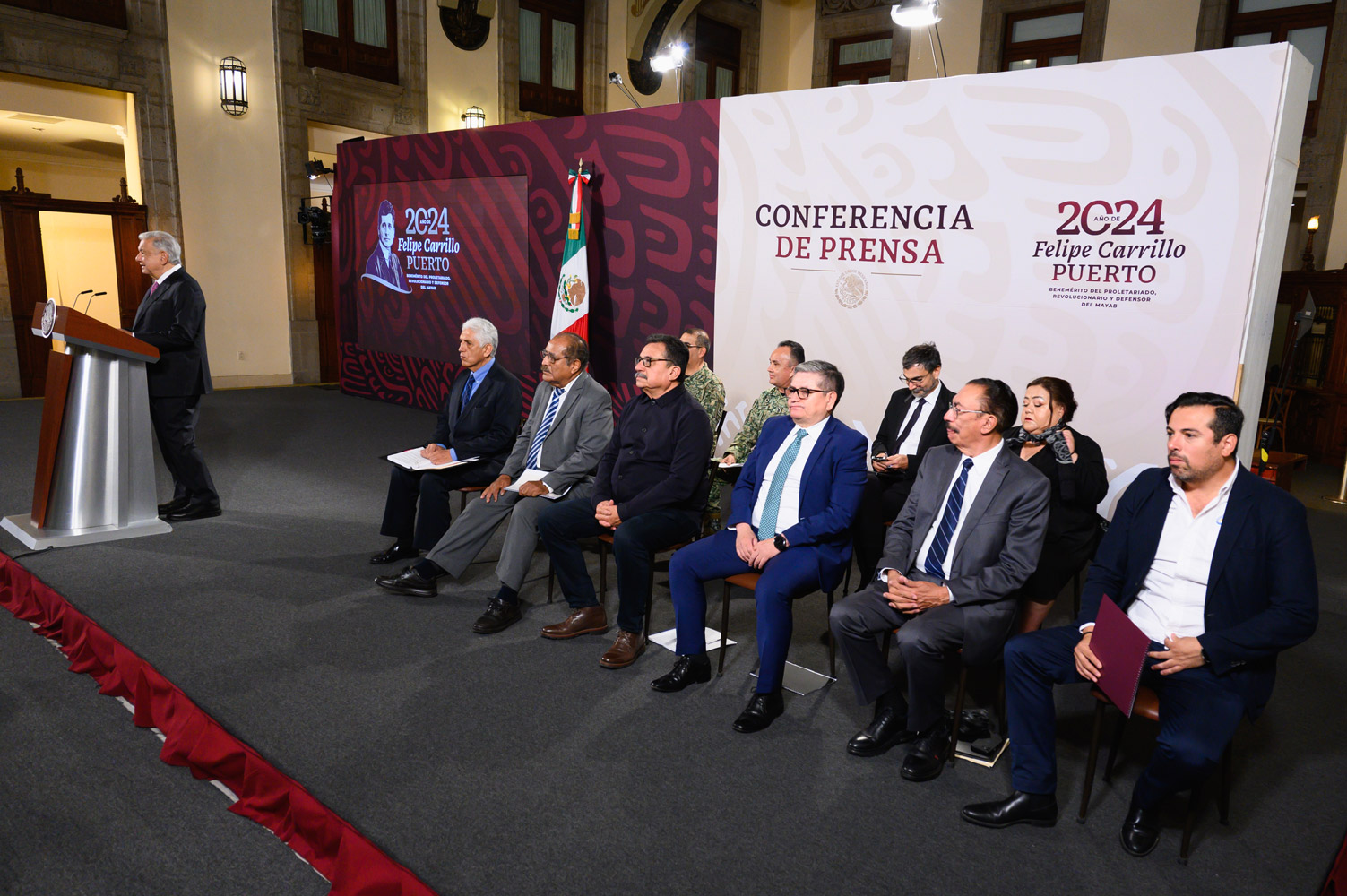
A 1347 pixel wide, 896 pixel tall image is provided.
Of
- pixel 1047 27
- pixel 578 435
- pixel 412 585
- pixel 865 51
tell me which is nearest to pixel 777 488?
pixel 578 435

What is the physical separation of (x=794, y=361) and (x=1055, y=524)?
1.50 m

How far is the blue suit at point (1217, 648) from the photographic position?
215 centimetres

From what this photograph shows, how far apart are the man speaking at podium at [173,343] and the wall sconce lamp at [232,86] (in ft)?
18.0

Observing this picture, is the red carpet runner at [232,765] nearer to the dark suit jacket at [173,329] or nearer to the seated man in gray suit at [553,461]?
the seated man in gray suit at [553,461]

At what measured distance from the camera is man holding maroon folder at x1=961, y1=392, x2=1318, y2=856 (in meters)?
2.16

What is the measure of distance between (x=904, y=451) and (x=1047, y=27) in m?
9.72

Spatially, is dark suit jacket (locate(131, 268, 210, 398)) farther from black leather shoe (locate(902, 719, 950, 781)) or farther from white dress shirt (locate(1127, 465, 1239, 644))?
white dress shirt (locate(1127, 465, 1239, 644))

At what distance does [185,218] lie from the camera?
928 centimetres

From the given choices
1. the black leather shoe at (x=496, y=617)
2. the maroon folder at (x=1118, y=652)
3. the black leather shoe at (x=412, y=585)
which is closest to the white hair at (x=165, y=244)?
the black leather shoe at (x=412, y=585)

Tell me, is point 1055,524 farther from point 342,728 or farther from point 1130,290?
point 342,728

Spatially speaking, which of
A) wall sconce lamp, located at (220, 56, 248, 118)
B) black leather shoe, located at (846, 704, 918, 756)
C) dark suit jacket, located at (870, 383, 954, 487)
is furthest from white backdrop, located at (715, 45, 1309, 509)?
wall sconce lamp, located at (220, 56, 248, 118)

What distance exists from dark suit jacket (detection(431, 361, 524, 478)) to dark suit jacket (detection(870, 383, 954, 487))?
1.73 meters

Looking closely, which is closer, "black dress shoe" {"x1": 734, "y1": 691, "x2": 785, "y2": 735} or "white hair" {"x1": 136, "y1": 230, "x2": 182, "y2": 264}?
"black dress shoe" {"x1": 734, "y1": 691, "x2": 785, "y2": 735}

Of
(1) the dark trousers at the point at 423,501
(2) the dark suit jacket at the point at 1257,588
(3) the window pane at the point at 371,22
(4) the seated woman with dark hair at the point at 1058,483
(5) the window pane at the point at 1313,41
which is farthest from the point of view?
(3) the window pane at the point at 371,22
